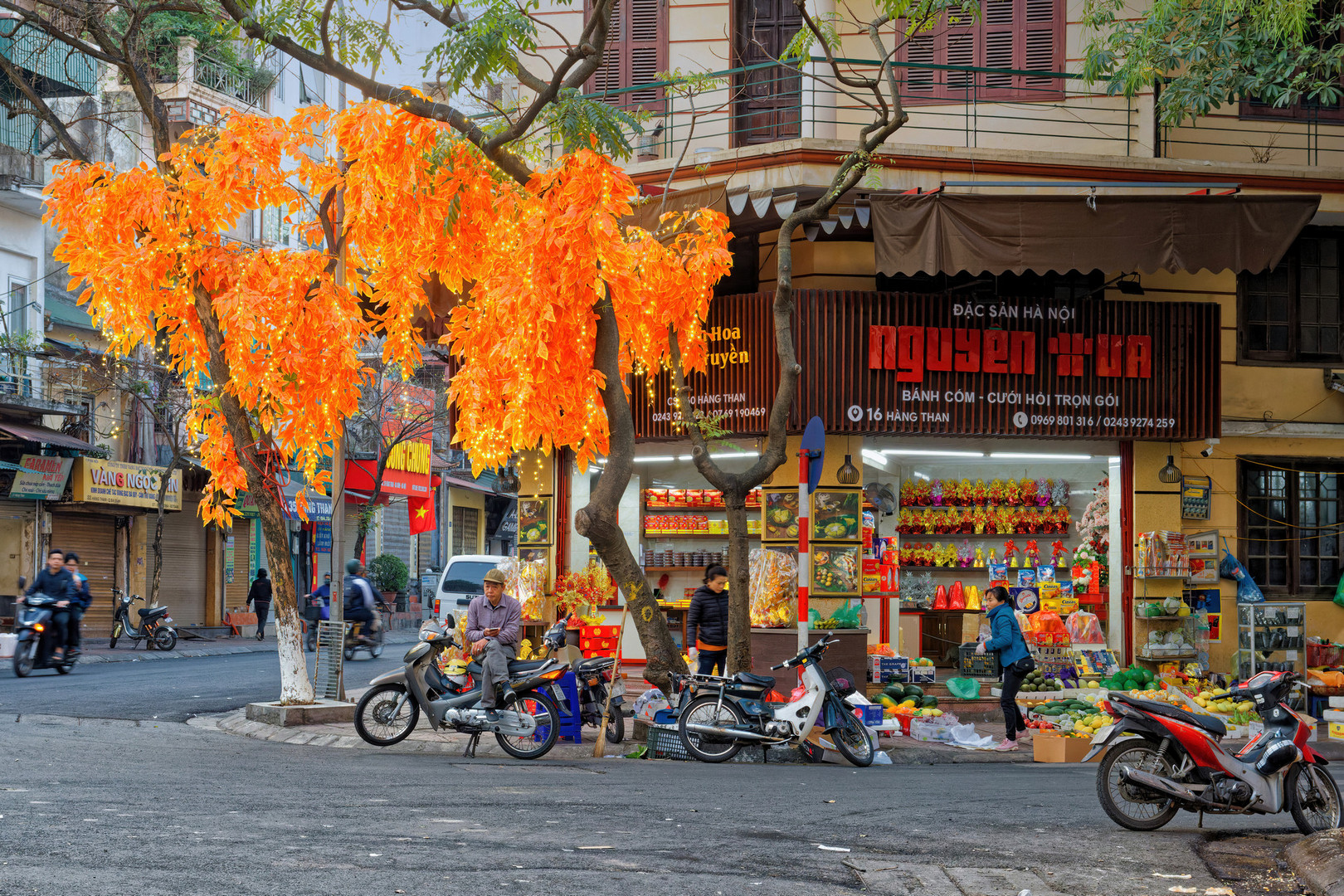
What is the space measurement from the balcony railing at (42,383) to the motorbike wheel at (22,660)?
8.55 meters

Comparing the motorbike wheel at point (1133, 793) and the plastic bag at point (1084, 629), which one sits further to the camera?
the plastic bag at point (1084, 629)

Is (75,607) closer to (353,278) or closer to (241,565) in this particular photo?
(353,278)

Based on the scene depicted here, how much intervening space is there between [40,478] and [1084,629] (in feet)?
70.4

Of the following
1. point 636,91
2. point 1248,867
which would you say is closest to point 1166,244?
point 636,91

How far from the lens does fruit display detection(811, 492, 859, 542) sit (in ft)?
52.5

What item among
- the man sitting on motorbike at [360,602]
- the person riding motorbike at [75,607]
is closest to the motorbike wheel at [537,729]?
the person riding motorbike at [75,607]

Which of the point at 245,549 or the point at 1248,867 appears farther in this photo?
the point at 245,549

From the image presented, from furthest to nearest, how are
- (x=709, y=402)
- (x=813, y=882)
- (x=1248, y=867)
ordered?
1. (x=709, y=402)
2. (x=1248, y=867)
3. (x=813, y=882)

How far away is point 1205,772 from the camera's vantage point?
8359 mm

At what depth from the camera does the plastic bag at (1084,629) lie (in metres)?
16.7

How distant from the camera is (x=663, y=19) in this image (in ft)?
58.5

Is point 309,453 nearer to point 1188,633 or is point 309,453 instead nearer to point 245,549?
point 1188,633

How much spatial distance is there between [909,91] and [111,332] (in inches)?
394

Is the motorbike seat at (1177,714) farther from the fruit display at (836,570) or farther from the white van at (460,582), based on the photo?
the white van at (460,582)
